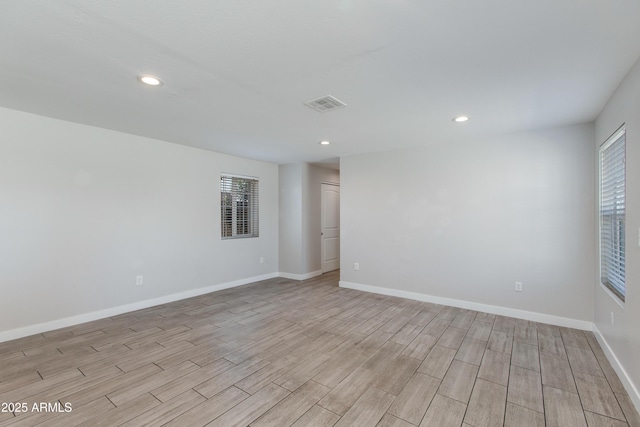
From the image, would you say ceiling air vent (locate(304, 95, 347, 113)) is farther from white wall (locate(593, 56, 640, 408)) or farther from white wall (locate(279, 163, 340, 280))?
white wall (locate(279, 163, 340, 280))

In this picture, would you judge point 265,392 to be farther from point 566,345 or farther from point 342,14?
point 566,345

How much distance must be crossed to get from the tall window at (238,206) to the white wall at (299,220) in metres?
0.65

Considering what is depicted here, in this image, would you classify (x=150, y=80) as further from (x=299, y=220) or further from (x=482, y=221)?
(x=482, y=221)

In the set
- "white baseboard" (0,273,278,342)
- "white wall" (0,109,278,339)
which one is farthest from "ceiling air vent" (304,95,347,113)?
"white baseboard" (0,273,278,342)

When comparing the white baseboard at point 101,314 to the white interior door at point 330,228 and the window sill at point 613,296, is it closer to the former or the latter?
the white interior door at point 330,228

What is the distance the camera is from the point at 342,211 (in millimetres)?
5336

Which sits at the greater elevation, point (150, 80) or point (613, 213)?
point (150, 80)

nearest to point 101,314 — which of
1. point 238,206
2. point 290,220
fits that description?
point 238,206

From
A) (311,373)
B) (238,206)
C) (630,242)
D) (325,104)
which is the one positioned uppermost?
(325,104)

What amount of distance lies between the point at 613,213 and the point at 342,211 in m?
3.52

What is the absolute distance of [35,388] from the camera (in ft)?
7.19

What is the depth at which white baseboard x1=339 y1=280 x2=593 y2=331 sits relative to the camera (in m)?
3.42

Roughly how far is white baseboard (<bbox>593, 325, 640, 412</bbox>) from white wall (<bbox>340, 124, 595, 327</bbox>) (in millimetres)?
588

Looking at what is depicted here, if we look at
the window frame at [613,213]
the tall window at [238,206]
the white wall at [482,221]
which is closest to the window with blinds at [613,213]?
the window frame at [613,213]
